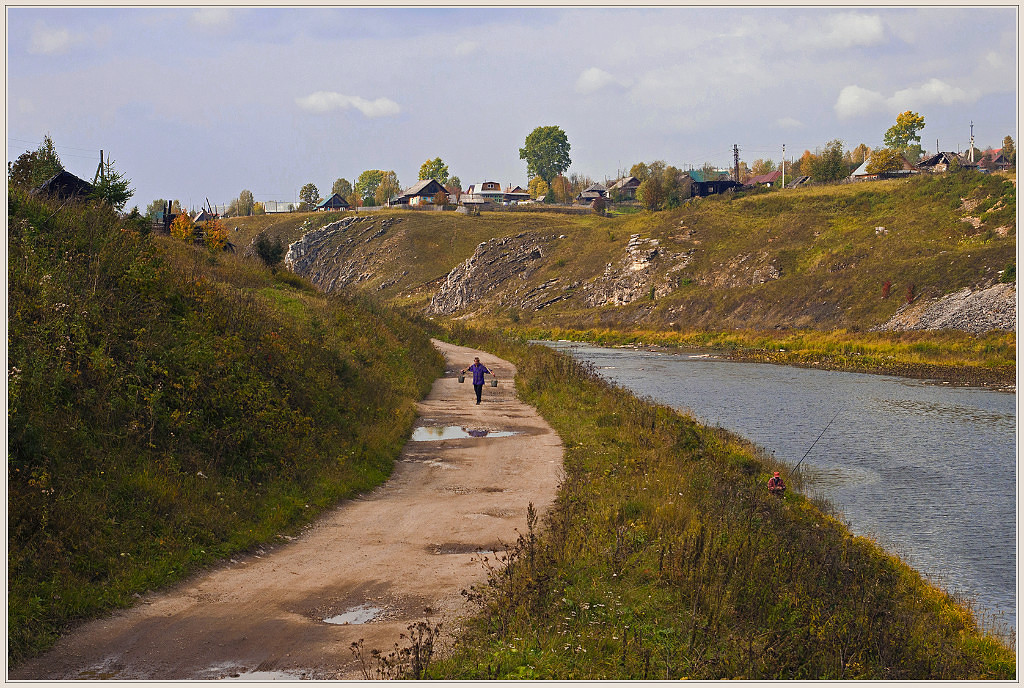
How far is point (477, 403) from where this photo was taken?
2712cm

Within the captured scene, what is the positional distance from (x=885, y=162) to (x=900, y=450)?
10525cm

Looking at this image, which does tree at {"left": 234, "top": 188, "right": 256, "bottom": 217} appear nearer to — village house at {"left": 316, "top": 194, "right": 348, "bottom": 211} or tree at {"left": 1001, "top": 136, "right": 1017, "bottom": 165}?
village house at {"left": 316, "top": 194, "right": 348, "bottom": 211}

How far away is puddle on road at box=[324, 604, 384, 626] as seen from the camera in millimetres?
8664

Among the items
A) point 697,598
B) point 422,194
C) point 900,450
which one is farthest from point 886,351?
point 422,194

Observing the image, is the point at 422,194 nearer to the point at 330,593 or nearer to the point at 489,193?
the point at 489,193

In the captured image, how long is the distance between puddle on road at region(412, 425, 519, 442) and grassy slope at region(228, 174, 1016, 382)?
1291 inches

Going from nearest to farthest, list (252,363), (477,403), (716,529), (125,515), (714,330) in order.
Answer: (125,515)
(716,529)
(252,363)
(477,403)
(714,330)

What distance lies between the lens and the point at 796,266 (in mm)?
83500

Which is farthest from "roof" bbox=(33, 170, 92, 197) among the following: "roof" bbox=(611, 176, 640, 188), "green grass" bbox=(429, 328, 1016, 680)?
"roof" bbox=(611, 176, 640, 188)

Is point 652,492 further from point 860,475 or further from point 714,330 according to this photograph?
point 714,330

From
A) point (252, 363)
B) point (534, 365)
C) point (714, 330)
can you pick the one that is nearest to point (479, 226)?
point (714, 330)

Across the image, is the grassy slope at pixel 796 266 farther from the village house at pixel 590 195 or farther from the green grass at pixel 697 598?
the green grass at pixel 697 598

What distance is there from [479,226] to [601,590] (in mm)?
133928

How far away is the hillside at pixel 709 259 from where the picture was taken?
65938 mm
